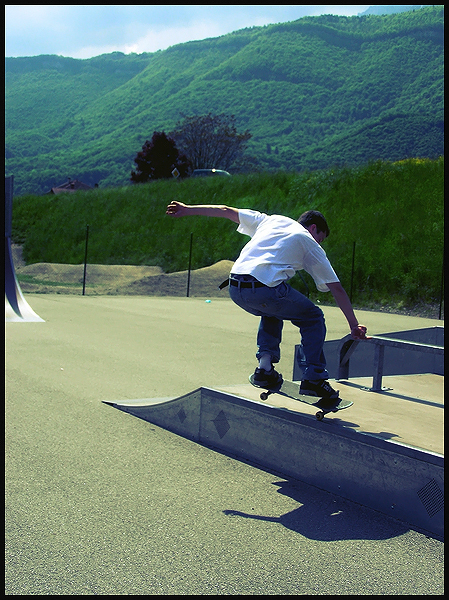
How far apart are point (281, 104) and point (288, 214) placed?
130 m

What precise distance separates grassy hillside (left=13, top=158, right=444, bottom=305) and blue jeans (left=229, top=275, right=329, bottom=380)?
18.0 metres

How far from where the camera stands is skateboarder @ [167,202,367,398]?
3.99 m

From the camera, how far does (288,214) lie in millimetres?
31625

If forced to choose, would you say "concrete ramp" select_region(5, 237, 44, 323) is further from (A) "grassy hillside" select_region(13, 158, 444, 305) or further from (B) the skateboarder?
(A) "grassy hillside" select_region(13, 158, 444, 305)

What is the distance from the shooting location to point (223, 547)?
322 centimetres

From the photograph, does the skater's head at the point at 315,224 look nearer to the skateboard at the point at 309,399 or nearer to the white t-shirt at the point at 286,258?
the white t-shirt at the point at 286,258

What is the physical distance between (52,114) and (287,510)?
19524 centimetres

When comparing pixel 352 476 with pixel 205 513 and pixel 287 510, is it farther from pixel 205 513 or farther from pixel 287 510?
pixel 205 513

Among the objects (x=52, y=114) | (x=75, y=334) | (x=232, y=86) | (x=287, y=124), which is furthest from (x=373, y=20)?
(x=75, y=334)

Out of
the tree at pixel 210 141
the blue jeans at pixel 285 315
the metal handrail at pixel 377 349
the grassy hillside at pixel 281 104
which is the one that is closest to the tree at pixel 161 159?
the tree at pixel 210 141

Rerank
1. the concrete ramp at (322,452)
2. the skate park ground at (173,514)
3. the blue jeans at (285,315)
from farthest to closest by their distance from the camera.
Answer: the blue jeans at (285,315), the concrete ramp at (322,452), the skate park ground at (173,514)

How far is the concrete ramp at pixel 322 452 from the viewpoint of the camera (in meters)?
3.49

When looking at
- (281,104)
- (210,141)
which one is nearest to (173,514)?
(210,141)

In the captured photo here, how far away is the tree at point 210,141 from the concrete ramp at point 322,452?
7023cm
